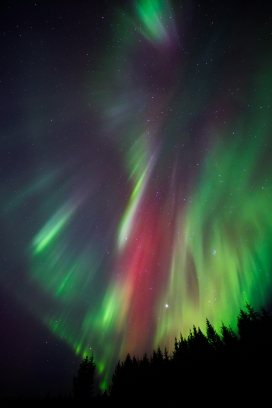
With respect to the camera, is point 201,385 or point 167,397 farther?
point 167,397

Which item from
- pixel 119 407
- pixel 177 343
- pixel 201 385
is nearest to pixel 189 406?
pixel 201 385

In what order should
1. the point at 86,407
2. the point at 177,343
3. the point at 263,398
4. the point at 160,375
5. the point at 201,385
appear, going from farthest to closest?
the point at 177,343
the point at 160,375
the point at 86,407
the point at 201,385
the point at 263,398

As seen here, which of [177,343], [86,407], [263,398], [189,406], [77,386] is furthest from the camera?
[177,343]

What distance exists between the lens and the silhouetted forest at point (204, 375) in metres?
25.6

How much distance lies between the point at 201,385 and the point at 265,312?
63.7 feet

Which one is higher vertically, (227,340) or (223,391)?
(227,340)

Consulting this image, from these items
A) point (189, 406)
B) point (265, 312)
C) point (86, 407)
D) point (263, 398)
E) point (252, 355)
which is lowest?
point (86, 407)

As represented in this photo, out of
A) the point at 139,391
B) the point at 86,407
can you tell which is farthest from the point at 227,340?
the point at 86,407

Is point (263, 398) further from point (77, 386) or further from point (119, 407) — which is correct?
point (77, 386)

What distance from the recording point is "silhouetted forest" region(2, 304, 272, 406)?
25623mm

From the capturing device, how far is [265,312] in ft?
132

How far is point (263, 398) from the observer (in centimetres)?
2052

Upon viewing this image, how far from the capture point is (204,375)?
113 feet

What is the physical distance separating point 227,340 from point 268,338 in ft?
38.9
